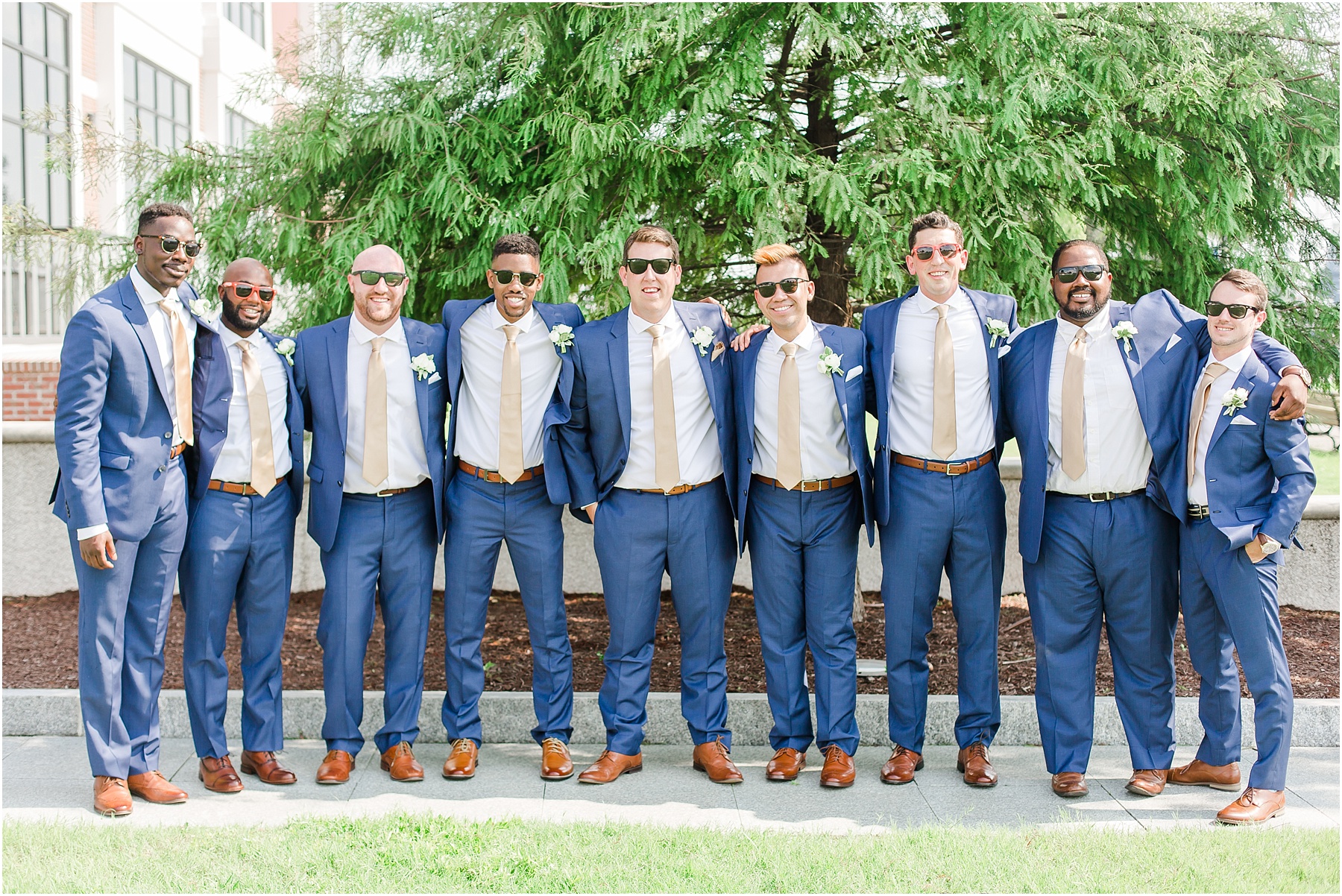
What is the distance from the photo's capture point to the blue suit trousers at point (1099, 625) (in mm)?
4828

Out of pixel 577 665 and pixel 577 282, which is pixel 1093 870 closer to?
pixel 577 665

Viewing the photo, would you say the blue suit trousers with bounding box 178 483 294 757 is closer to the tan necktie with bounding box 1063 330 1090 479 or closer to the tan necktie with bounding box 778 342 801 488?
the tan necktie with bounding box 778 342 801 488

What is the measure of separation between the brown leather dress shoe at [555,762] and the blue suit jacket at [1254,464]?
10.0 ft

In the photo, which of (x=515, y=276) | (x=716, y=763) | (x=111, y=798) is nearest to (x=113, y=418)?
(x=111, y=798)

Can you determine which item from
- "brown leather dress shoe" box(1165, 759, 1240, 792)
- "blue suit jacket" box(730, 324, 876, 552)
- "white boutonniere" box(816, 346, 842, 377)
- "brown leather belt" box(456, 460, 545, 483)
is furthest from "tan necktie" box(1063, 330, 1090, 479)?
"brown leather belt" box(456, 460, 545, 483)

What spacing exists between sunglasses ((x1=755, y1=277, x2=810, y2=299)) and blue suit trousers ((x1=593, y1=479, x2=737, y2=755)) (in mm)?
923

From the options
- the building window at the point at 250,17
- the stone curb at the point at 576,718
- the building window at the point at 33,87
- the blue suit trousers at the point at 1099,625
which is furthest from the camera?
the building window at the point at 250,17

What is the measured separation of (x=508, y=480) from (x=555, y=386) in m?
0.50

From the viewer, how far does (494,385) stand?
5113 millimetres

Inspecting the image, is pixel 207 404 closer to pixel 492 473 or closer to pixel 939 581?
pixel 492 473

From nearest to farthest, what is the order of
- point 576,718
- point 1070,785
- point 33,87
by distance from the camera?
point 1070,785, point 576,718, point 33,87

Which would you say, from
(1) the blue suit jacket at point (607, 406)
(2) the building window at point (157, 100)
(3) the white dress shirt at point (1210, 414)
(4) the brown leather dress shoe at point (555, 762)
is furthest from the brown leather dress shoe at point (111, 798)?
(2) the building window at point (157, 100)

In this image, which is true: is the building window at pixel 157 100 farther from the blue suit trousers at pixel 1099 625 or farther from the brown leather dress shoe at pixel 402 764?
the blue suit trousers at pixel 1099 625

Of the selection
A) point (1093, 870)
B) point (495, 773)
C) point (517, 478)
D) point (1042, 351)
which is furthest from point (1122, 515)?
point (495, 773)
